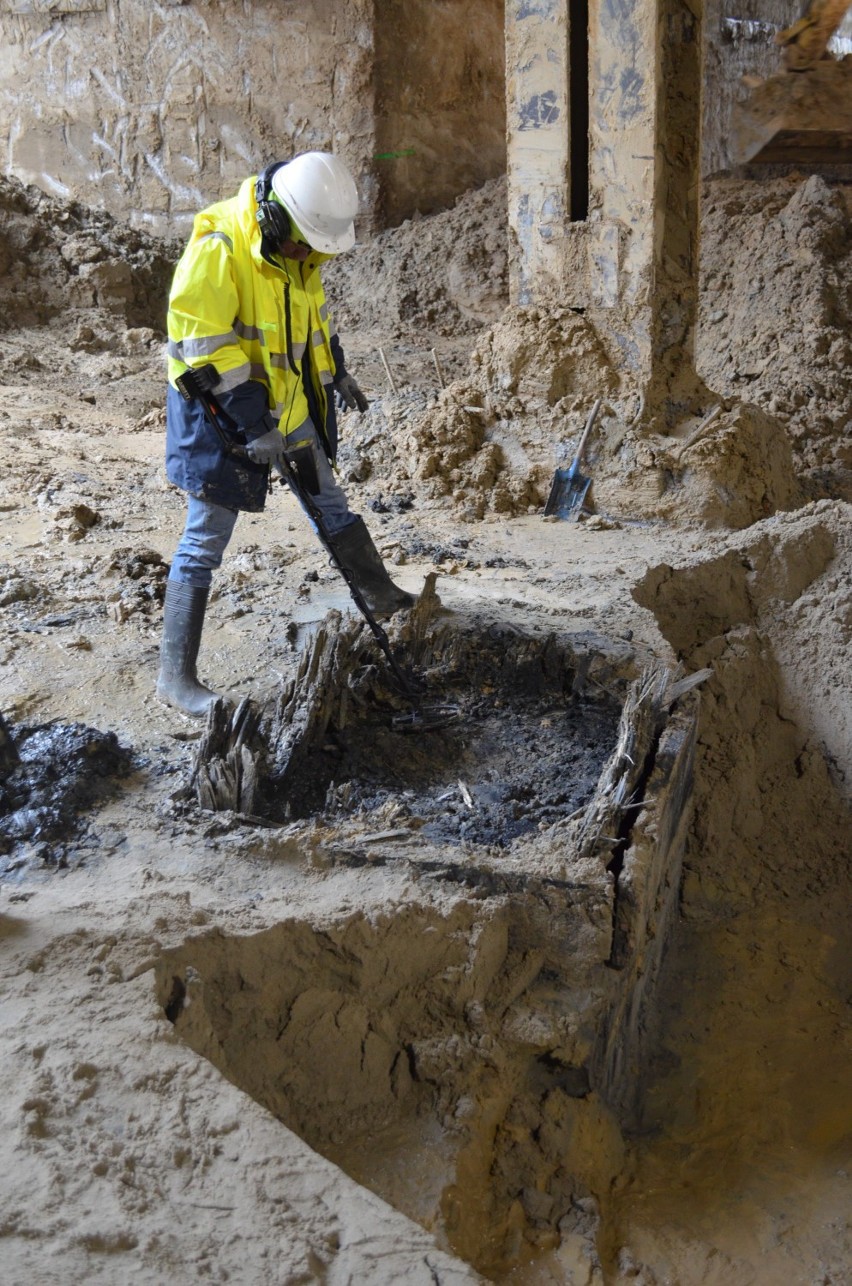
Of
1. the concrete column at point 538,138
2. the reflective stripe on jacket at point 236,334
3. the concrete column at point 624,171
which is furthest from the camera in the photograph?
the concrete column at point 538,138

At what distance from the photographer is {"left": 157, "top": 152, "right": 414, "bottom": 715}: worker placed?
398cm

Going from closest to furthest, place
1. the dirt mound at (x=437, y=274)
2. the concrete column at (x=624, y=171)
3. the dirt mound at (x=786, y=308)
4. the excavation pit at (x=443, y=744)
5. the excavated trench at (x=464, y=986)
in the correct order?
the excavated trench at (x=464, y=986)
the excavation pit at (x=443, y=744)
the concrete column at (x=624, y=171)
the dirt mound at (x=786, y=308)
the dirt mound at (x=437, y=274)

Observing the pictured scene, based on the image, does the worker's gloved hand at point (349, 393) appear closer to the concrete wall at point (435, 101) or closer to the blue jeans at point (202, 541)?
the blue jeans at point (202, 541)

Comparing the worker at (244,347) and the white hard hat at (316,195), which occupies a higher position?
the white hard hat at (316,195)

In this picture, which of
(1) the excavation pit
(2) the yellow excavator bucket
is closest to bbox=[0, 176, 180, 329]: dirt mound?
(2) the yellow excavator bucket

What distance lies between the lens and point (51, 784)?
365 cm

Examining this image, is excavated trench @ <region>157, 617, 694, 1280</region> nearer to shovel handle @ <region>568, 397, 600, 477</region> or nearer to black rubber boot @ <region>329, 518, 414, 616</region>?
black rubber boot @ <region>329, 518, 414, 616</region>

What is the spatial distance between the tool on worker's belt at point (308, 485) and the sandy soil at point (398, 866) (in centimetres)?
46

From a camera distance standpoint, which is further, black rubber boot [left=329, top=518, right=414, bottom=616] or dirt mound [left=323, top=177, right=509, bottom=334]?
dirt mound [left=323, top=177, right=509, bottom=334]

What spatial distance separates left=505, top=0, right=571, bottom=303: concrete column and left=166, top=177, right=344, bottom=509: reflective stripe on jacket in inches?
117

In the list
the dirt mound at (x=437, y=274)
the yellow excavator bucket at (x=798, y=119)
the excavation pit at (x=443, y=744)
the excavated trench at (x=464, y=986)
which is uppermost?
the yellow excavator bucket at (x=798, y=119)

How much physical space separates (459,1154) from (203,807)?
141 centimetres

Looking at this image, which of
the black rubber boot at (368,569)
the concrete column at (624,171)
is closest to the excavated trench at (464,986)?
the black rubber boot at (368,569)

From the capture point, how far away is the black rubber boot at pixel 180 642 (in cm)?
439
